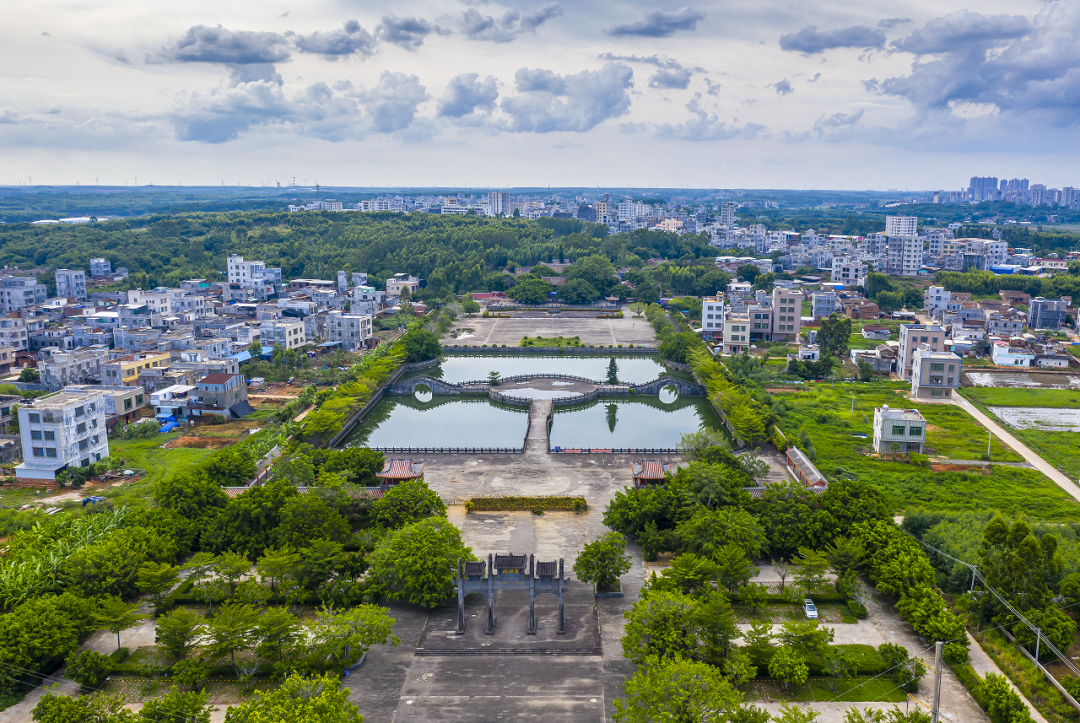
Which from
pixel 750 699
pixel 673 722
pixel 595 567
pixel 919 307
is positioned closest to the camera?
pixel 673 722

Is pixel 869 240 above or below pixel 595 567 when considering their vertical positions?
above

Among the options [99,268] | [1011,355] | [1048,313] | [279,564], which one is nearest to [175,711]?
[279,564]

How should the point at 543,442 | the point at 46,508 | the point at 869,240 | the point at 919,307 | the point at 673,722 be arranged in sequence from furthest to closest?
the point at 869,240
the point at 919,307
the point at 543,442
the point at 46,508
the point at 673,722

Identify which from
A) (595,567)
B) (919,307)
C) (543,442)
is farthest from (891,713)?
(919,307)

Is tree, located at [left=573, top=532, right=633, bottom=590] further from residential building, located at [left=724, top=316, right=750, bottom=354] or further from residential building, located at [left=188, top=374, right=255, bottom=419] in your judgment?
residential building, located at [left=724, top=316, right=750, bottom=354]

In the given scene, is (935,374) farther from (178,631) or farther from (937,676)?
(178,631)

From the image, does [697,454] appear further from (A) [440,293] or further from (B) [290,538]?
(A) [440,293]

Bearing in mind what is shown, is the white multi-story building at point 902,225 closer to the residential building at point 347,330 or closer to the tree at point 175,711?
the residential building at point 347,330
